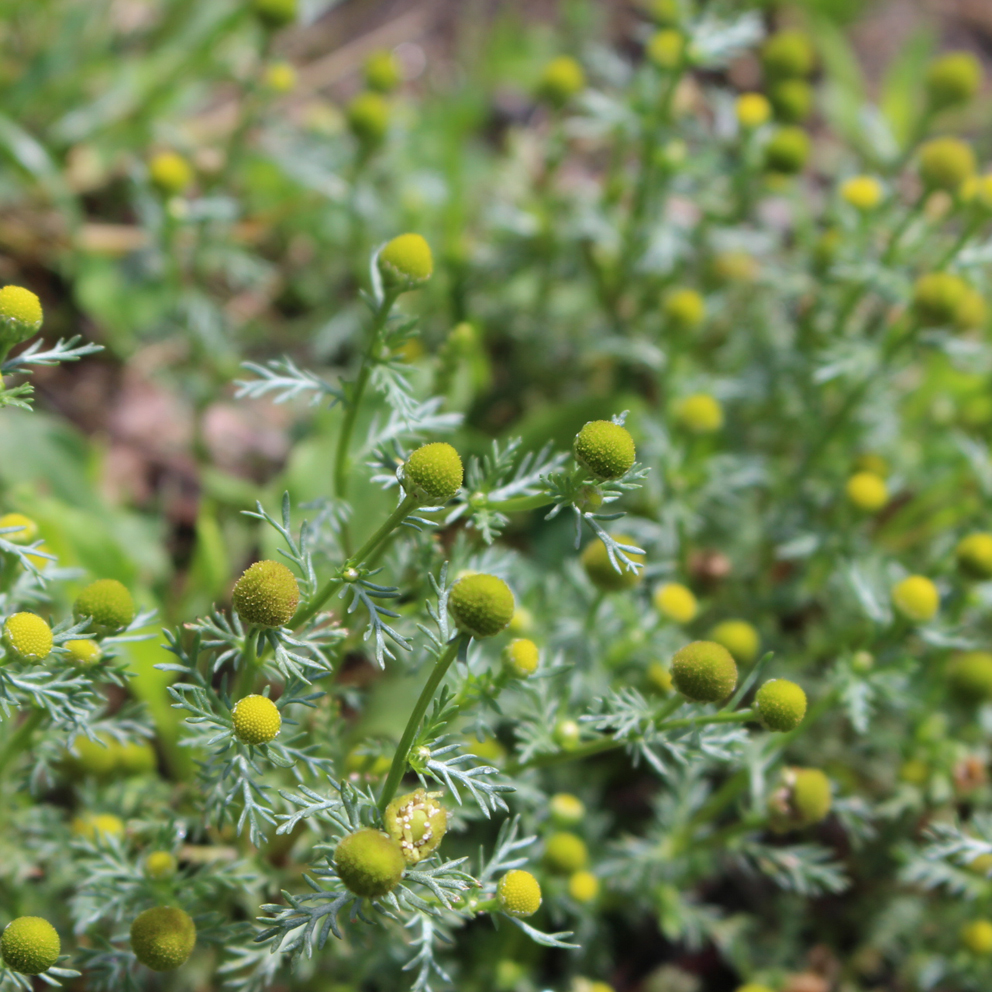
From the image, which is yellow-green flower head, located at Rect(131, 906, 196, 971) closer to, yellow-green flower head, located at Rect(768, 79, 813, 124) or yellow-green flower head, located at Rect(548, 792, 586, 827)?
yellow-green flower head, located at Rect(548, 792, 586, 827)

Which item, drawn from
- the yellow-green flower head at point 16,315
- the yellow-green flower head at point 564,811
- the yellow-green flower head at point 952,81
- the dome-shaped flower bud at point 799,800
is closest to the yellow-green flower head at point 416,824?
the yellow-green flower head at point 564,811

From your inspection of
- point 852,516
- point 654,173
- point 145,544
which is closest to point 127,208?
point 145,544

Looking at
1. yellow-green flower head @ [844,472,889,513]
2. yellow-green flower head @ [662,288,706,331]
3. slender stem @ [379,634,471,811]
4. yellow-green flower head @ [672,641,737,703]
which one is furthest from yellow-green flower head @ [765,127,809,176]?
slender stem @ [379,634,471,811]

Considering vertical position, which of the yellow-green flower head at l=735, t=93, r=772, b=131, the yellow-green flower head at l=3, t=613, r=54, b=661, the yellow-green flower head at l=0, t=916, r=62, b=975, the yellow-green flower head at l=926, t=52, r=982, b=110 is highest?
the yellow-green flower head at l=926, t=52, r=982, b=110

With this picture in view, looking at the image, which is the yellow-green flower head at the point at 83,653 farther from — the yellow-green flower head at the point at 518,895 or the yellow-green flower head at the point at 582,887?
the yellow-green flower head at the point at 582,887

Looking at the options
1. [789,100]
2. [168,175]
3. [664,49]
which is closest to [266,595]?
[168,175]
